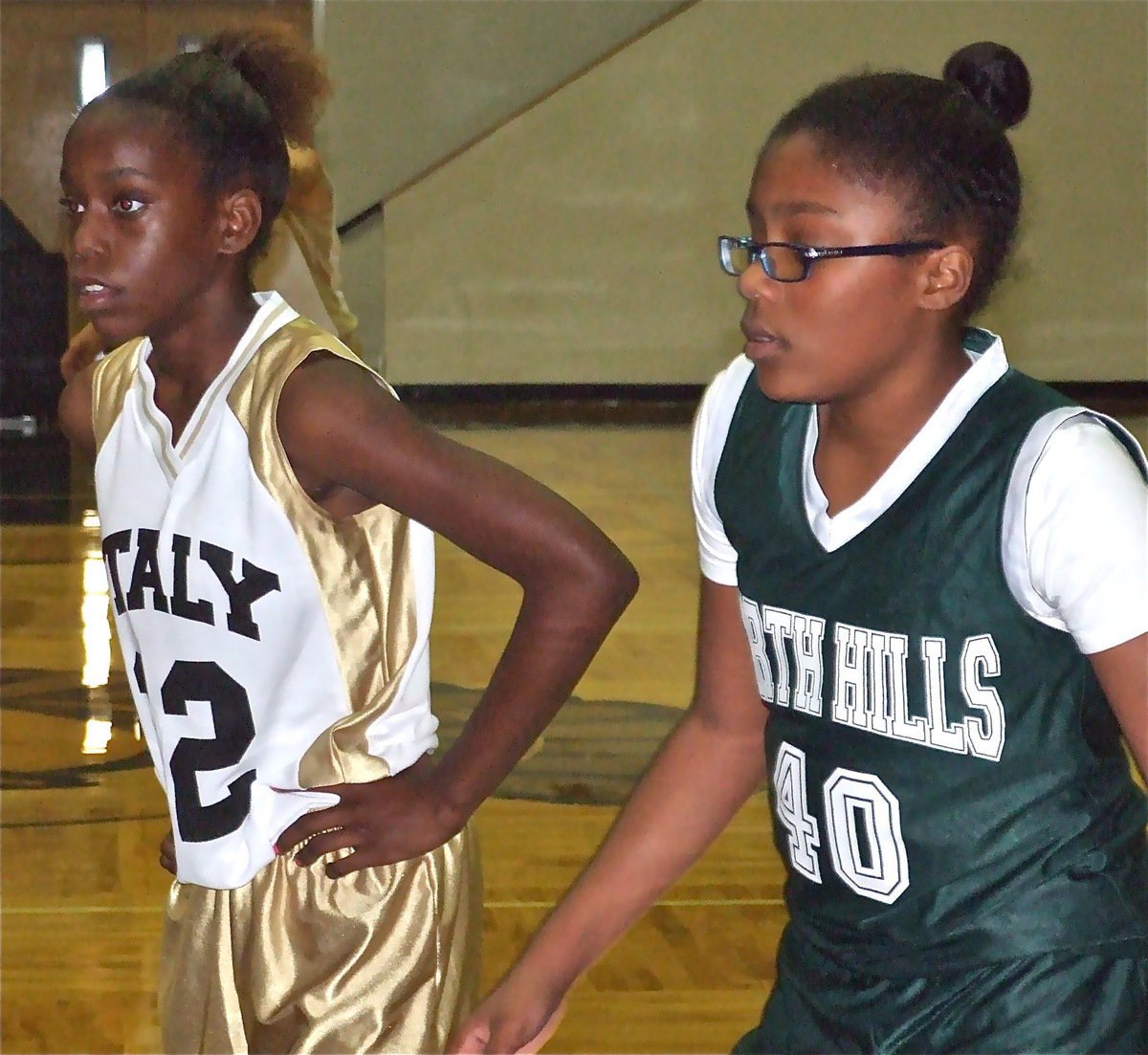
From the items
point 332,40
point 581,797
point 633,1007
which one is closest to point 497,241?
point 332,40

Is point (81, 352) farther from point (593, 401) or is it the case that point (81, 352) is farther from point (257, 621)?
point (593, 401)

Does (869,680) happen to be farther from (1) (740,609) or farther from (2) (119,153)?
(2) (119,153)

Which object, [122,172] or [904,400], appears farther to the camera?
[122,172]

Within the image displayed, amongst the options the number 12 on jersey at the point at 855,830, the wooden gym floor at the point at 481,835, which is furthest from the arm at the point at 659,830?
the wooden gym floor at the point at 481,835

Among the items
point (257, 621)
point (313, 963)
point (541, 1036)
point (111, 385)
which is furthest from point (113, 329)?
point (541, 1036)

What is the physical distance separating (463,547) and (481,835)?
1864mm

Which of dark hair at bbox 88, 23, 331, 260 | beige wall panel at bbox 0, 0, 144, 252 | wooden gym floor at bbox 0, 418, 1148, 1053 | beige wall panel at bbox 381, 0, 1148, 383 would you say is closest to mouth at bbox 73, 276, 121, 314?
dark hair at bbox 88, 23, 331, 260

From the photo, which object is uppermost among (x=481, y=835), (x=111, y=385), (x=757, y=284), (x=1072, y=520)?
(x=757, y=284)

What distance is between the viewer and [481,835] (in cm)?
313

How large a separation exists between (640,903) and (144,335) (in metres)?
0.64

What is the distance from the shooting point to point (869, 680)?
3.73ft

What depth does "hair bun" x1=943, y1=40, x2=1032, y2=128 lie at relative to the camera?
4.03 ft

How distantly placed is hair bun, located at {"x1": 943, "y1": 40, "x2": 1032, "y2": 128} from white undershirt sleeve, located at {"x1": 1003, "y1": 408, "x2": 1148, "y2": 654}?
27 cm

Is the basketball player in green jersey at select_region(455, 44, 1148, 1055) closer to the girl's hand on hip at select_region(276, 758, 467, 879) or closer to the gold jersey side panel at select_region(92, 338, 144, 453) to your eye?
the girl's hand on hip at select_region(276, 758, 467, 879)
